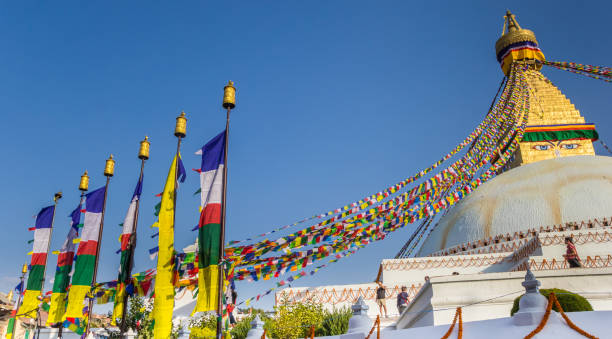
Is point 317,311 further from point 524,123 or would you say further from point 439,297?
point 524,123

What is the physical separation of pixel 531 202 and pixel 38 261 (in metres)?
20.9

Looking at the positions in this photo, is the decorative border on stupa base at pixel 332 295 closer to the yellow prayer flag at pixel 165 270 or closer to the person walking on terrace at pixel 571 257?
the person walking on terrace at pixel 571 257

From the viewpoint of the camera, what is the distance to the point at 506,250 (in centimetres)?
1800

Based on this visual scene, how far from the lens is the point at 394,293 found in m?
16.5

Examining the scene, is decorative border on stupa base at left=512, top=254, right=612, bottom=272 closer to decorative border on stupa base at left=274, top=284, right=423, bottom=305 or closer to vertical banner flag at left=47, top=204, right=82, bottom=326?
decorative border on stupa base at left=274, top=284, right=423, bottom=305

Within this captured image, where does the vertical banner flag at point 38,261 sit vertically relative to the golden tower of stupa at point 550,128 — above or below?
below

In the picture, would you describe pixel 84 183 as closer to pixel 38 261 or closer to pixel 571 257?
pixel 38 261

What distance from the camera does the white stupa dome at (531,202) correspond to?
1819cm

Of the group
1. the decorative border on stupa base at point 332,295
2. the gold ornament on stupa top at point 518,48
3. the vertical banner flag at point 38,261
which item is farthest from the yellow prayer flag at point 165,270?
the gold ornament on stupa top at point 518,48

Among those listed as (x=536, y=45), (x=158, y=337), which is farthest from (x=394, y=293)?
(x=536, y=45)

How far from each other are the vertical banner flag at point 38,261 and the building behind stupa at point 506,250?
1005cm

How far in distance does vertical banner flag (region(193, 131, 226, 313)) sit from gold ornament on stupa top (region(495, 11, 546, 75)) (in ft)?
102

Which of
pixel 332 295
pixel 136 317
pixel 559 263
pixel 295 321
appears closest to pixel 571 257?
pixel 559 263

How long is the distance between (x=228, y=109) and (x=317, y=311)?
23.5 feet
